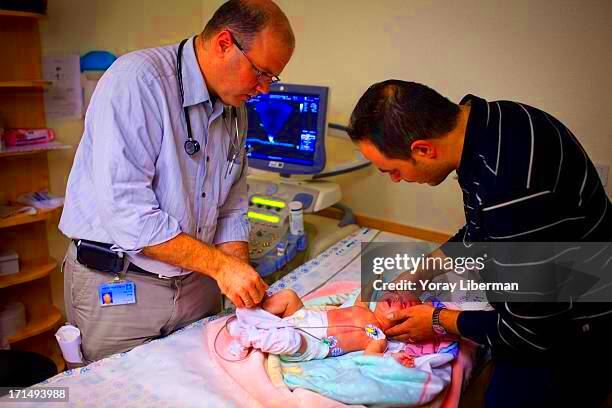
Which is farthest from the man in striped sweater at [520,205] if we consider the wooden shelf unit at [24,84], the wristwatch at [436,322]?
the wooden shelf unit at [24,84]

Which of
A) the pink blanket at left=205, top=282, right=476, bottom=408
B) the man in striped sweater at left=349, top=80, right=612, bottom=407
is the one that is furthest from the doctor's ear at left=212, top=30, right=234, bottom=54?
the pink blanket at left=205, top=282, right=476, bottom=408

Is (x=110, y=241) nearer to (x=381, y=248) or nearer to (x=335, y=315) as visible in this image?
(x=335, y=315)

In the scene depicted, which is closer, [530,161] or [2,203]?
[530,161]

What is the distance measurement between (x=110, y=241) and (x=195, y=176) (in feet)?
0.99

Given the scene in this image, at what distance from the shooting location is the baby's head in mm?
1646

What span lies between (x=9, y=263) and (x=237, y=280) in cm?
164

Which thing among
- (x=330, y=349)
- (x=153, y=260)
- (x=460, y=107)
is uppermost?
(x=460, y=107)

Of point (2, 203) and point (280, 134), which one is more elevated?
point (280, 134)

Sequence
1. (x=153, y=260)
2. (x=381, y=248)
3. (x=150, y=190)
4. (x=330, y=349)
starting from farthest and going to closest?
(x=381, y=248), (x=330, y=349), (x=153, y=260), (x=150, y=190)

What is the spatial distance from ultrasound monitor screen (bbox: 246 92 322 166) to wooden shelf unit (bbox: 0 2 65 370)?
1.01 metres

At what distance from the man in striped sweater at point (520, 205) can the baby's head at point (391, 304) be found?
304mm

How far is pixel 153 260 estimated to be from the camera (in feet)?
4.79

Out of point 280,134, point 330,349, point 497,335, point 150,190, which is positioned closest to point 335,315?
point 330,349

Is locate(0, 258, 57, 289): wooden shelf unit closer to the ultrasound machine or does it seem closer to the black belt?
the ultrasound machine
